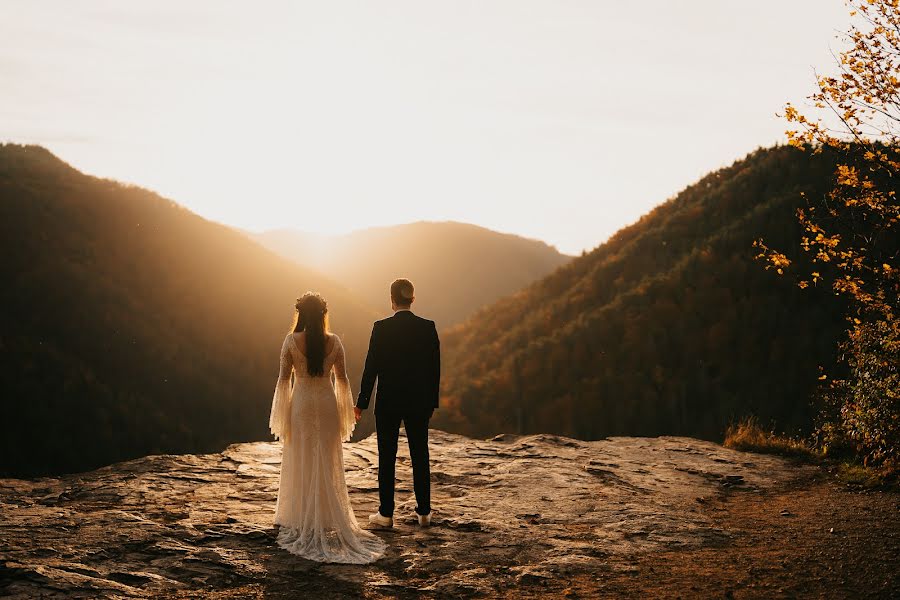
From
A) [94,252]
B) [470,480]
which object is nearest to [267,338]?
[94,252]

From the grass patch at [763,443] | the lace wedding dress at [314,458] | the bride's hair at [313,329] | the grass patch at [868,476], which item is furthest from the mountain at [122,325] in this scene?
the grass patch at [868,476]

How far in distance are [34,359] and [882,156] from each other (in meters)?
28.9

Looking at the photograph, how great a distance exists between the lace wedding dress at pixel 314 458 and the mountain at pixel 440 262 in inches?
3187

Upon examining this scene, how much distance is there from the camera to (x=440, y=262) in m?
106

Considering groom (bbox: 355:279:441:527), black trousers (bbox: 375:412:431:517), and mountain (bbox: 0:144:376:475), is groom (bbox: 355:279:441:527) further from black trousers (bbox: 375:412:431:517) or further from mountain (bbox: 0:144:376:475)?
mountain (bbox: 0:144:376:475)

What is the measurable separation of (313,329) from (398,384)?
1.03 metres

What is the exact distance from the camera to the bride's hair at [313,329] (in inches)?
271

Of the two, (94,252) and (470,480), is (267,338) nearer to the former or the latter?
(94,252)

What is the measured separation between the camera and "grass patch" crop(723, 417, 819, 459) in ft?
38.4

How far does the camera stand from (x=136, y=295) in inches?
1368

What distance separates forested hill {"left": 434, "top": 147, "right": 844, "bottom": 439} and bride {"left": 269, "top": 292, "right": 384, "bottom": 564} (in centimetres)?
1639

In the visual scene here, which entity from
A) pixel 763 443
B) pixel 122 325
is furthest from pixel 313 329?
pixel 122 325

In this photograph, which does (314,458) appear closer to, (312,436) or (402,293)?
(312,436)

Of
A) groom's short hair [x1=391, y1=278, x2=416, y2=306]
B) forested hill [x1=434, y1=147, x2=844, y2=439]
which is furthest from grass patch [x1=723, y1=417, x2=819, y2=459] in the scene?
groom's short hair [x1=391, y1=278, x2=416, y2=306]
